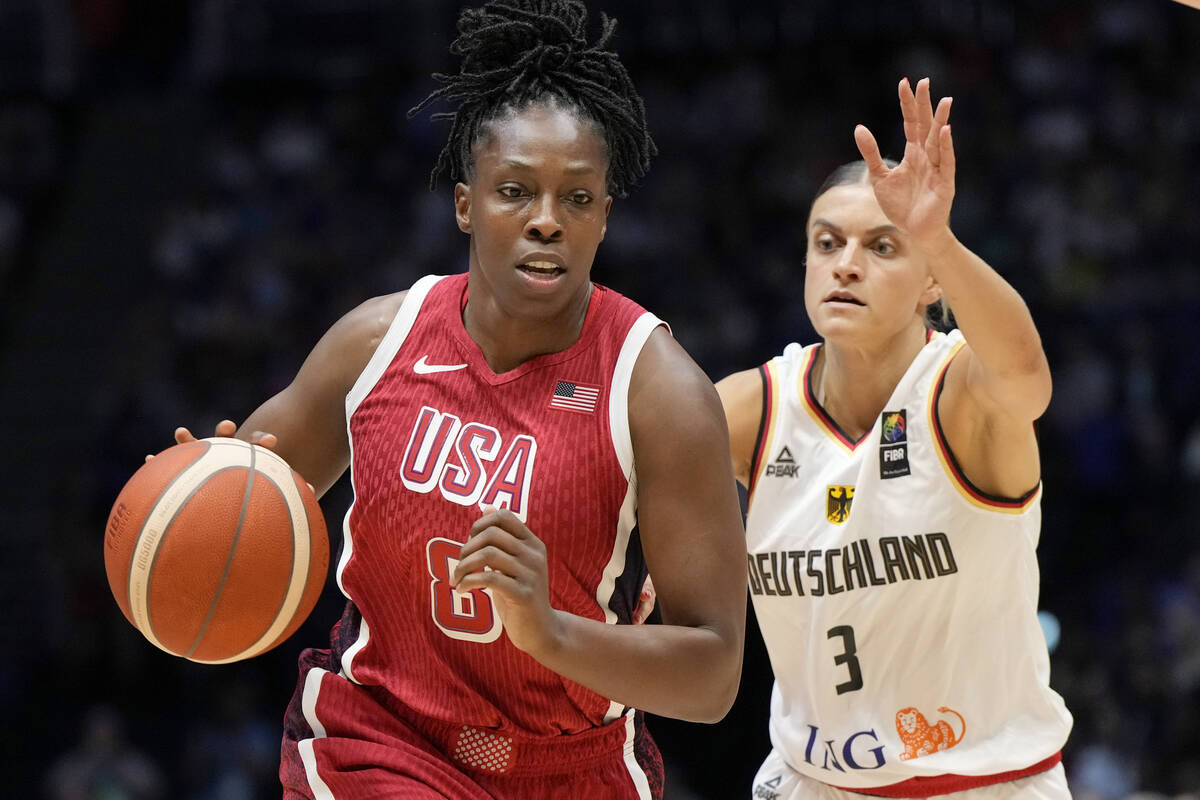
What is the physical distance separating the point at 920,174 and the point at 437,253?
8029 millimetres

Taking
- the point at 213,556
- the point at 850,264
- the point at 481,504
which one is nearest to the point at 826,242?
the point at 850,264

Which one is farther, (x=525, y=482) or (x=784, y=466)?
(x=784, y=466)

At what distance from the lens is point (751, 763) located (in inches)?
283

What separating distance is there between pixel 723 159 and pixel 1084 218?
2.73 m

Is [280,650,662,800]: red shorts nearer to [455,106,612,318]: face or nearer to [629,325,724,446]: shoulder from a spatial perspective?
[629,325,724,446]: shoulder

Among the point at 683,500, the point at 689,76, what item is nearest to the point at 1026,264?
the point at 689,76

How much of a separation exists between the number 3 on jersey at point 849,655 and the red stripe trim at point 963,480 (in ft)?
1.42

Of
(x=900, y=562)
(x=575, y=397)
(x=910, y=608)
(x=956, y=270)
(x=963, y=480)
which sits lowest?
(x=910, y=608)

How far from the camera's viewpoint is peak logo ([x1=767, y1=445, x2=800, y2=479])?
365 cm

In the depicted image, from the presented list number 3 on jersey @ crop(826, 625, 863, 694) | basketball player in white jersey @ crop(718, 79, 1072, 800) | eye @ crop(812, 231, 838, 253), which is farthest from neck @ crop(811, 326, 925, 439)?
number 3 on jersey @ crop(826, 625, 863, 694)

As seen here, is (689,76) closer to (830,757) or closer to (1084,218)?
(1084,218)

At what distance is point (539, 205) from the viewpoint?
279cm

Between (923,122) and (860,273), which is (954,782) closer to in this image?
(860,273)

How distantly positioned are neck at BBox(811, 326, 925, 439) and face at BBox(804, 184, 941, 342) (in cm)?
5
